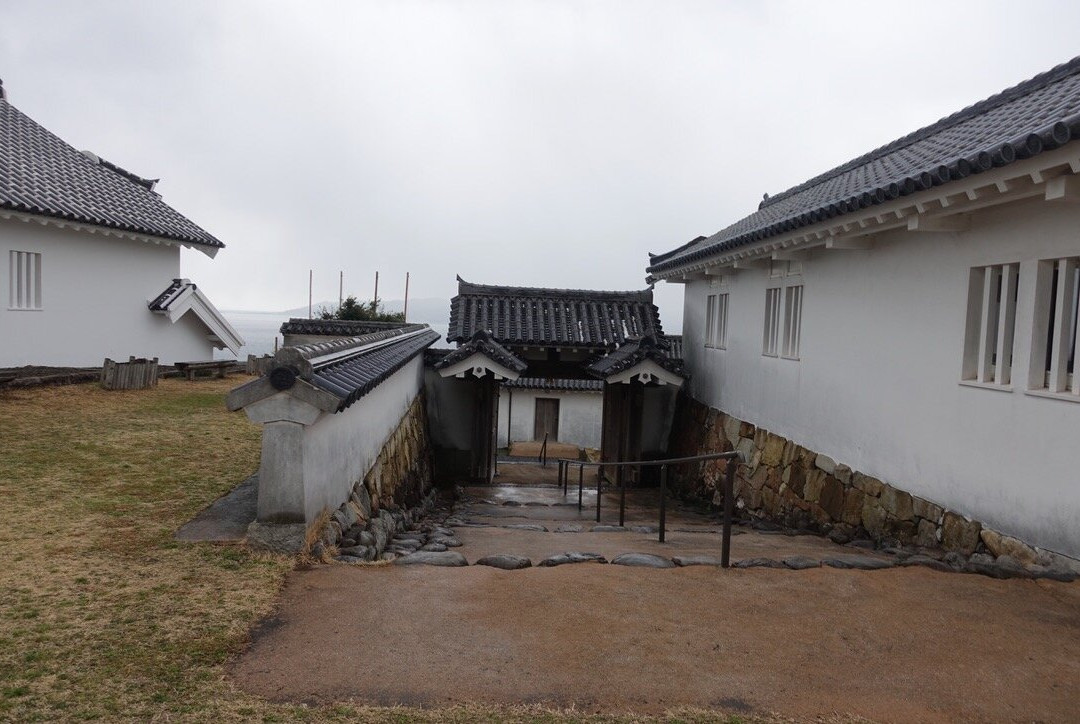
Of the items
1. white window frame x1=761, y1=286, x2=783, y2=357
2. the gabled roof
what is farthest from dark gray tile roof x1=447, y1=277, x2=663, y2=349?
the gabled roof

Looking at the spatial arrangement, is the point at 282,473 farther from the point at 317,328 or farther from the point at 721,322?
the point at 317,328

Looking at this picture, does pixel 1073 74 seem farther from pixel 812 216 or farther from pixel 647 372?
pixel 647 372

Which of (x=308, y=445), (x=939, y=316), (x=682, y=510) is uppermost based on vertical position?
(x=939, y=316)

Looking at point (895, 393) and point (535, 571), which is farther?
point (895, 393)

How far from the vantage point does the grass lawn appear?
364 cm

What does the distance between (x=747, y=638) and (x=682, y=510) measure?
31.8 feet

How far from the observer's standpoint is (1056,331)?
6.23 metres

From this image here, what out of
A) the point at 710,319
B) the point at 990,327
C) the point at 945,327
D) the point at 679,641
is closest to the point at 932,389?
the point at 945,327

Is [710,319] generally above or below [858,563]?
above

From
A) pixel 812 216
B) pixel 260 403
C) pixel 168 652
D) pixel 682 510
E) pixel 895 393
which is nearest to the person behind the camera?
pixel 168 652

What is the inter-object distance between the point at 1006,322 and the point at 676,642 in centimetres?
459

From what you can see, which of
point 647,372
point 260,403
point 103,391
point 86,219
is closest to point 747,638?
point 260,403

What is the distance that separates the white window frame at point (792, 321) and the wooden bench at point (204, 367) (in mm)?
13670

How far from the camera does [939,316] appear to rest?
25.7 feet
